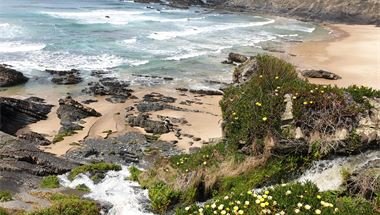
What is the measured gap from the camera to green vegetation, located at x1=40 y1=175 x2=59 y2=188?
13.7 meters

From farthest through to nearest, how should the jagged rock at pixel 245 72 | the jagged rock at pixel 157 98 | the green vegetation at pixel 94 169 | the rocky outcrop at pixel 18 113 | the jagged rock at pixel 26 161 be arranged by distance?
the jagged rock at pixel 157 98, the rocky outcrop at pixel 18 113, the jagged rock at pixel 245 72, the jagged rock at pixel 26 161, the green vegetation at pixel 94 169

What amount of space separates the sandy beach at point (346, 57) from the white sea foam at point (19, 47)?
20643mm

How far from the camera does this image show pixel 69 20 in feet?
190

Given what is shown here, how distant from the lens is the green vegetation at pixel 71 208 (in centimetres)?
1074

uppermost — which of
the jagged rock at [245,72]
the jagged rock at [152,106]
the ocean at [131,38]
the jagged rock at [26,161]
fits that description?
the jagged rock at [245,72]

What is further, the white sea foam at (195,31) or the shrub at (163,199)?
the white sea foam at (195,31)

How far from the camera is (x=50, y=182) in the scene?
1395 centimetres

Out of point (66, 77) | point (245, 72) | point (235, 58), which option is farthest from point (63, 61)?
point (245, 72)

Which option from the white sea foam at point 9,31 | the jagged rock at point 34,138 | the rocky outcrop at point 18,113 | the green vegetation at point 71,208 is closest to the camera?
the green vegetation at point 71,208

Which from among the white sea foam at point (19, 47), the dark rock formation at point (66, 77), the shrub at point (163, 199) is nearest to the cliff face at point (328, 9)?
the white sea foam at point (19, 47)

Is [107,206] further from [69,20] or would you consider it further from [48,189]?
[69,20]

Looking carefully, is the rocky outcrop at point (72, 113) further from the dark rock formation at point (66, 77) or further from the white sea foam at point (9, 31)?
the white sea foam at point (9, 31)

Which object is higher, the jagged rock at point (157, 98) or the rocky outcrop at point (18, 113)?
the rocky outcrop at point (18, 113)

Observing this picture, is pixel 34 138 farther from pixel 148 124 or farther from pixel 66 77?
pixel 66 77
